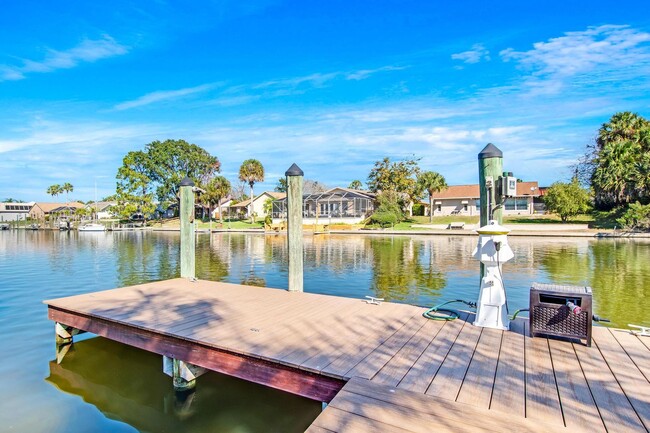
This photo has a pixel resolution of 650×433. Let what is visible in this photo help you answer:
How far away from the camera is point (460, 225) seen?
3350 centimetres

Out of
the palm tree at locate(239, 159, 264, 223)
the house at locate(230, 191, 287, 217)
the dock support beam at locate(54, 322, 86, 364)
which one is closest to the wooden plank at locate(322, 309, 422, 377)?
the dock support beam at locate(54, 322, 86, 364)

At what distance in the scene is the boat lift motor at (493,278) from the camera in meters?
4.27

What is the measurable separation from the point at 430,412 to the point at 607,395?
137cm

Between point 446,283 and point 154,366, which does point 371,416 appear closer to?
point 154,366

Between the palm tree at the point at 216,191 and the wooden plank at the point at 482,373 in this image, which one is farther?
the palm tree at the point at 216,191

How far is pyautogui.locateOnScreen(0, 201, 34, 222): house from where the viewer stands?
277ft

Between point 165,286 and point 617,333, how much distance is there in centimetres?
670

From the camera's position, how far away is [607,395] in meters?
2.80

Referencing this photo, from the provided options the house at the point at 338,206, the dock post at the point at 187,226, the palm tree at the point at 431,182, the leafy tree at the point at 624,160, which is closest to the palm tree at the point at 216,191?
the house at the point at 338,206

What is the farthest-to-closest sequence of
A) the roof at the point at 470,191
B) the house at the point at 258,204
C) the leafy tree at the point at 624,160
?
1. the house at the point at 258,204
2. the roof at the point at 470,191
3. the leafy tree at the point at 624,160

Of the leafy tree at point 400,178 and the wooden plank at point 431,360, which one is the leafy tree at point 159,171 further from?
the wooden plank at point 431,360

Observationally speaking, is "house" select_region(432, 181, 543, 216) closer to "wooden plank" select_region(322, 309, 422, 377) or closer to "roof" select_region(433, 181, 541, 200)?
"roof" select_region(433, 181, 541, 200)

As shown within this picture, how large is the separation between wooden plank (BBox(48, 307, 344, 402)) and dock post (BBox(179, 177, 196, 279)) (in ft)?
8.79

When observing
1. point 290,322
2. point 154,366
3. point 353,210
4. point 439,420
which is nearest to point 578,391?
point 439,420
